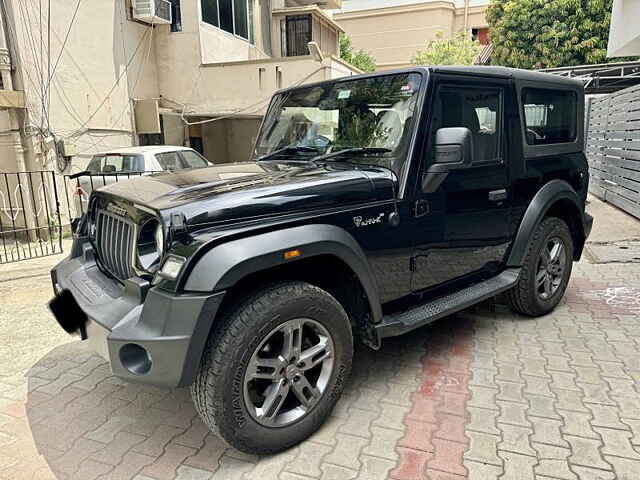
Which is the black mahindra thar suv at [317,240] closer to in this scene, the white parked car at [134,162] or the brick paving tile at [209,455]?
the brick paving tile at [209,455]

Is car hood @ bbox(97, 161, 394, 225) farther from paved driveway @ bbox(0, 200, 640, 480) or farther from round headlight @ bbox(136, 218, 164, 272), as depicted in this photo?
paved driveway @ bbox(0, 200, 640, 480)

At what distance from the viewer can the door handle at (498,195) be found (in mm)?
3469

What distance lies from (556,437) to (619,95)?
30.1 feet

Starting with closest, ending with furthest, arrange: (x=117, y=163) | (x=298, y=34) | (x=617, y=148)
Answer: (x=117, y=163), (x=617, y=148), (x=298, y=34)

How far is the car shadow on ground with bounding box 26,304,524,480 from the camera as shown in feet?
8.61

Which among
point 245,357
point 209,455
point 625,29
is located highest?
point 625,29

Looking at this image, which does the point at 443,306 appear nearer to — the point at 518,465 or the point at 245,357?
the point at 518,465

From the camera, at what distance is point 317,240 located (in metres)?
2.47

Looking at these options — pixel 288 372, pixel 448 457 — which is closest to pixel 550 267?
pixel 448 457

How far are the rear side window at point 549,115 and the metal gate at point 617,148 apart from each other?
508 centimetres

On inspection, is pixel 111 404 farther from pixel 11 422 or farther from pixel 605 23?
pixel 605 23

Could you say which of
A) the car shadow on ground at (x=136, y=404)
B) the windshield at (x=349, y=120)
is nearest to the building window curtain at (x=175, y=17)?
the windshield at (x=349, y=120)

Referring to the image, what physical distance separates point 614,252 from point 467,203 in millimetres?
4323

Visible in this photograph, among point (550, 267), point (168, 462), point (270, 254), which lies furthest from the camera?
point (550, 267)
